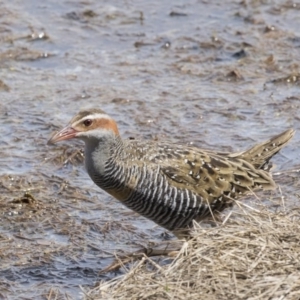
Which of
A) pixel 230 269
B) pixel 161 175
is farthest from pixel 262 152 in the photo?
pixel 230 269

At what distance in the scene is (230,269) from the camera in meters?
7.31

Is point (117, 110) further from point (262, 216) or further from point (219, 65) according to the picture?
point (262, 216)

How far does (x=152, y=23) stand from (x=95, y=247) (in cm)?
542

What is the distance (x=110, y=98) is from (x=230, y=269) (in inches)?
212

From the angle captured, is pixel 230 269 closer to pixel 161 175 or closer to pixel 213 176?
pixel 161 175

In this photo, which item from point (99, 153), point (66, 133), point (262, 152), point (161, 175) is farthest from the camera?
point (262, 152)

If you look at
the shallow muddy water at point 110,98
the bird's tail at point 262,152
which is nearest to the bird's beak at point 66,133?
the shallow muddy water at point 110,98

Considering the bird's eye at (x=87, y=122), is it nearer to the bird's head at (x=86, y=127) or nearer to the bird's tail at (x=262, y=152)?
the bird's head at (x=86, y=127)

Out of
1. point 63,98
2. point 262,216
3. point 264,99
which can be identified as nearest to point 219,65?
point 264,99

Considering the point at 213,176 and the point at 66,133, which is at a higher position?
the point at 66,133

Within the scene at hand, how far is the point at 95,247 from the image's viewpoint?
962 centimetres

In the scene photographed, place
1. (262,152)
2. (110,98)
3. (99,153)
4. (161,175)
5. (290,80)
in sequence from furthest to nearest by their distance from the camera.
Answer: (290,80) → (110,98) → (262,152) → (161,175) → (99,153)

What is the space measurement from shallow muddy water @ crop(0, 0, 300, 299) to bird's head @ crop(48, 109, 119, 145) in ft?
3.36

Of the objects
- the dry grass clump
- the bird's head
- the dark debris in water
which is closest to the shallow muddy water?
the dark debris in water
